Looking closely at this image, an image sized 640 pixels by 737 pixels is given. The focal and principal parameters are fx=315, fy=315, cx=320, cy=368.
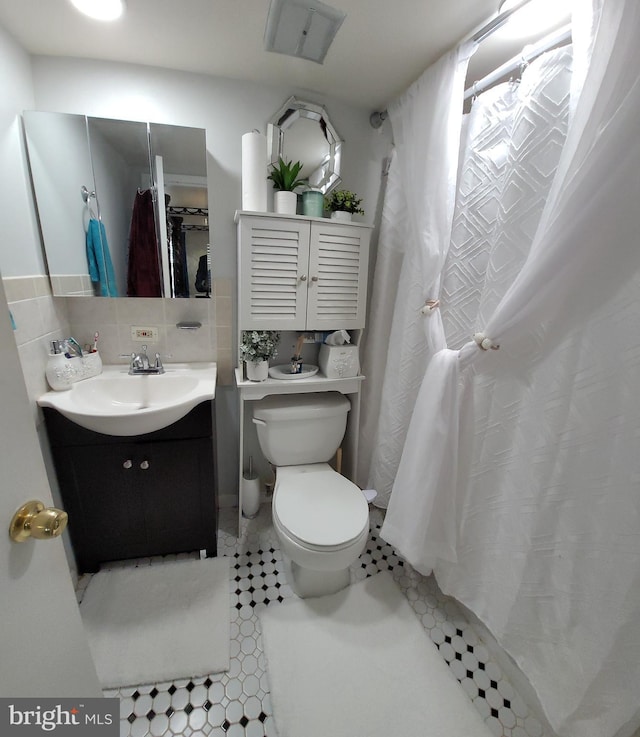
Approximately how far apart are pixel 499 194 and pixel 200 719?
6.40ft

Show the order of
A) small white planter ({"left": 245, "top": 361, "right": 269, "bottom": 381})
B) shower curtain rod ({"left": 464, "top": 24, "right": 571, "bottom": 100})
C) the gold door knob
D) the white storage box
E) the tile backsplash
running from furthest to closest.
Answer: the white storage box < small white planter ({"left": 245, "top": 361, "right": 269, "bottom": 381}) < the tile backsplash < shower curtain rod ({"left": 464, "top": 24, "right": 571, "bottom": 100}) < the gold door knob

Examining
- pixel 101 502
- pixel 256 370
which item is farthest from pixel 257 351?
pixel 101 502

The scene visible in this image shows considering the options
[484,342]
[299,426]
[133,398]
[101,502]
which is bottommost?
[101,502]

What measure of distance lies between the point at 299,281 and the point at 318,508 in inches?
38.8

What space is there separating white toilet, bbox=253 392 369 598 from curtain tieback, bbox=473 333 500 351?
727 millimetres

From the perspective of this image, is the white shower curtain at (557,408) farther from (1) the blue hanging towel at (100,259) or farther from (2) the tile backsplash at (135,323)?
(1) the blue hanging towel at (100,259)

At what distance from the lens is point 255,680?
109 cm

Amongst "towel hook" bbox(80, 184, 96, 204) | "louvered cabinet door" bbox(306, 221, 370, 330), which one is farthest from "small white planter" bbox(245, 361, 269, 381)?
"towel hook" bbox(80, 184, 96, 204)

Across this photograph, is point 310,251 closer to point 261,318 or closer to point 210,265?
point 261,318

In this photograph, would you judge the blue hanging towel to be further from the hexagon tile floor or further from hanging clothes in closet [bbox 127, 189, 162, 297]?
the hexagon tile floor

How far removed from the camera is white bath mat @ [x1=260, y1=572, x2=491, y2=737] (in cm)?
100

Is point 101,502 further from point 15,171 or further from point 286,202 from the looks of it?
point 286,202

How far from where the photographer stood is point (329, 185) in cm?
156

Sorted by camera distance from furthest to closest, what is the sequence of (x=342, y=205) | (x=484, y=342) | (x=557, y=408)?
(x=342, y=205), (x=484, y=342), (x=557, y=408)
